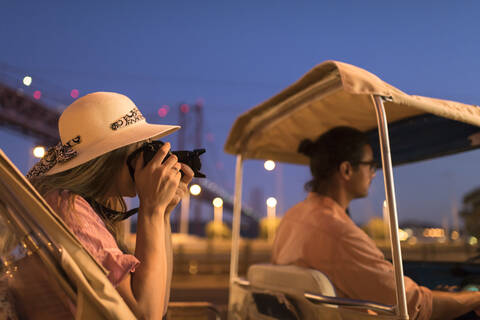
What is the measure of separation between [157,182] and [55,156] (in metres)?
0.37

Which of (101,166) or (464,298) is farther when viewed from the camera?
(464,298)

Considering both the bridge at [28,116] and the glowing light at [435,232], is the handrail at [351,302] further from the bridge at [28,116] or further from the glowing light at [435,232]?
the glowing light at [435,232]

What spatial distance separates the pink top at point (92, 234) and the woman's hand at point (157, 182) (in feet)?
0.48

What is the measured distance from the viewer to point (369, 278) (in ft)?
6.45

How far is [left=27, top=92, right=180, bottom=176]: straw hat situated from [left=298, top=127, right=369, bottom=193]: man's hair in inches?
52.6

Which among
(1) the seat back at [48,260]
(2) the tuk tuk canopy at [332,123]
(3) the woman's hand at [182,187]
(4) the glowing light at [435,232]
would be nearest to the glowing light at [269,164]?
(2) the tuk tuk canopy at [332,123]

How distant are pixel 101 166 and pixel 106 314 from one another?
1.58 ft

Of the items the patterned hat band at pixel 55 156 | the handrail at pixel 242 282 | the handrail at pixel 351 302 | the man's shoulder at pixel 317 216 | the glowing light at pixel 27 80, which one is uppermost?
the glowing light at pixel 27 80

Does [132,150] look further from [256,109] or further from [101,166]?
[256,109]

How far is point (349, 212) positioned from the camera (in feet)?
9.33

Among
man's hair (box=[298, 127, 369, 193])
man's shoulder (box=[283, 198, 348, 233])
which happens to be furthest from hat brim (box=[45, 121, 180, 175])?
man's hair (box=[298, 127, 369, 193])

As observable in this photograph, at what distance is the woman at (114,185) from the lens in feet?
3.77

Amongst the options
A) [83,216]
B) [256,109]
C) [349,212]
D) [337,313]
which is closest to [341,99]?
[256,109]

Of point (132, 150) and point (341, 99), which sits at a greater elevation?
point (341, 99)
